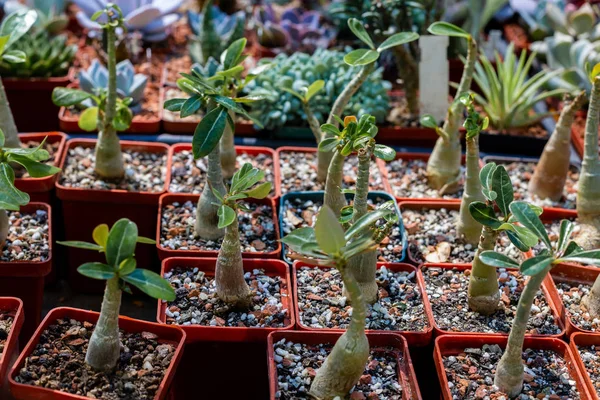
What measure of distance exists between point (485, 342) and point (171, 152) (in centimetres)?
134

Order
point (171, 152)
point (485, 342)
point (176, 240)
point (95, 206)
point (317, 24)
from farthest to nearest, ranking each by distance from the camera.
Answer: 1. point (317, 24)
2. point (171, 152)
3. point (95, 206)
4. point (176, 240)
5. point (485, 342)

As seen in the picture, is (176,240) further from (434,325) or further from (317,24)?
(317,24)

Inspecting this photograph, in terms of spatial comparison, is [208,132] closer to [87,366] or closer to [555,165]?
[87,366]

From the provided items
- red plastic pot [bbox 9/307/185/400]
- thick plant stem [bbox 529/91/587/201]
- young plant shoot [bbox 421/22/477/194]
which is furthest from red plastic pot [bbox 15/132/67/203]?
thick plant stem [bbox 529/91/587/201]

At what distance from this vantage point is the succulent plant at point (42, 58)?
3180 millimetres

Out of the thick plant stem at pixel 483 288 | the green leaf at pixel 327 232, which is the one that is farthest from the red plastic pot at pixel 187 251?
the green leaf at pixel 327 232

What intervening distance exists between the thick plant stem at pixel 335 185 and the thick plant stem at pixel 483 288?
0.42 m

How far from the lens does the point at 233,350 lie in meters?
1.89

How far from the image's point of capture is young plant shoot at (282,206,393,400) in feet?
4.91

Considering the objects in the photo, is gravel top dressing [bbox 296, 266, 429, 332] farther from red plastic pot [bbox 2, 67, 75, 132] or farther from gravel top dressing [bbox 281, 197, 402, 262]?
red plastic pot [bbox 2, 67, 75, 132]

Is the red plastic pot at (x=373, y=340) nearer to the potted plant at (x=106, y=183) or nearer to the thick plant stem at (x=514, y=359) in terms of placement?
the thick plant stem at (x=514, y=359)

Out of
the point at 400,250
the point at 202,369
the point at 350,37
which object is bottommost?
the point at 202,369

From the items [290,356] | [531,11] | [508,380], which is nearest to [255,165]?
[290,356]

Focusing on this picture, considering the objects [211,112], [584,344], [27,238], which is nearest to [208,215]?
[211,112]
